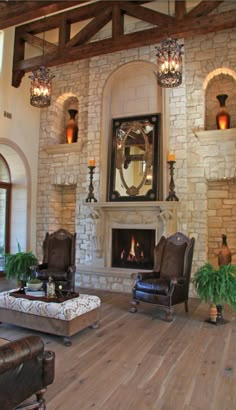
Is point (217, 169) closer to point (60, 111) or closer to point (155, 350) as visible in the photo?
point (155, 350)

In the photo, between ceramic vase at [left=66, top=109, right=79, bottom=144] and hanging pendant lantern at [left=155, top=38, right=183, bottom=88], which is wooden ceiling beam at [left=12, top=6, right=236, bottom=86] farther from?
hanging pendant lantern at [left=155, top=38, right=183, bottom=88]

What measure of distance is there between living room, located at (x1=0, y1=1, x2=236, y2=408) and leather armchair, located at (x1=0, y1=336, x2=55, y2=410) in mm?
3065

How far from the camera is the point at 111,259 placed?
6.58 metres

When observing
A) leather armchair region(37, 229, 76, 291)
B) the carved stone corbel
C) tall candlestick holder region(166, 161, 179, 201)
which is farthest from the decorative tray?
tall candlestick holder region(166, 161, 179, 201)

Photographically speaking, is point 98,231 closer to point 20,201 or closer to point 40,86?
point 20,201

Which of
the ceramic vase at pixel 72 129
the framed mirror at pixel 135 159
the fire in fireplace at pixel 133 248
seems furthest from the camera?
the ceramic vase at pixel 72 129

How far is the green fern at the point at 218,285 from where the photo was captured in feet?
13.2

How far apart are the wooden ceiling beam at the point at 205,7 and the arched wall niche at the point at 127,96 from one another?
4.63ft

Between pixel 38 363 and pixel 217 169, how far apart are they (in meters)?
4.89

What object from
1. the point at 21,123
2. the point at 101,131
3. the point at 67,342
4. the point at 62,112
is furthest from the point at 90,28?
the point at 67,342

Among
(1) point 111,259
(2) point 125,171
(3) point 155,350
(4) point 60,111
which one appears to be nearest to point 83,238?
(1) point 111,259

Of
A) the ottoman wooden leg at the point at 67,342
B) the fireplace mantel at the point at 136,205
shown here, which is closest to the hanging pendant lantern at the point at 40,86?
the fireplace mantel at the point at 136,205

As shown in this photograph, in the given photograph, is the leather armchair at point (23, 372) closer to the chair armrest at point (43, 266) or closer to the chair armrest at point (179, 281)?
the chair armrest at point (179, 281)

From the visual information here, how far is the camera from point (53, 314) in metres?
3.52
